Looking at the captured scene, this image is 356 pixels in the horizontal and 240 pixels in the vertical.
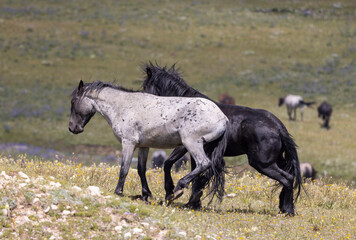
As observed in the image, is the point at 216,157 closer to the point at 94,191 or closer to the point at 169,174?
the point at 169,174

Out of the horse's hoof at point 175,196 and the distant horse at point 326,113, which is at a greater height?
the distant horse at point 326,113

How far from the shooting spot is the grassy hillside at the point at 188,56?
33188 mm

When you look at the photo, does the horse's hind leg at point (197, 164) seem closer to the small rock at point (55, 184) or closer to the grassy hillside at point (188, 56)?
the small rock at point (55, 184)

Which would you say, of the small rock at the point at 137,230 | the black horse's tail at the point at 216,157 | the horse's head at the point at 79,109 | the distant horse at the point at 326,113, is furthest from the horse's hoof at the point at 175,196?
the distant horse at the point at 326,113

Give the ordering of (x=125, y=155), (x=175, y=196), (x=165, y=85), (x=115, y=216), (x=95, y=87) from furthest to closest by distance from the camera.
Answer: (x=165, y=85)
(x=95, y=87)
(x=125, y=155)
(x=175, y=196)
(x=115, y=216)

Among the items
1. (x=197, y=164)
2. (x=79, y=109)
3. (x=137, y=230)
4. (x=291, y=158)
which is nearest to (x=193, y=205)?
(x=197, y=164)

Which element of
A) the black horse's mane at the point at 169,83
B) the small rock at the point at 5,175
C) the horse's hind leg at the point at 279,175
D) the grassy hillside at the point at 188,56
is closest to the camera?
the small rock at the point at 5,175

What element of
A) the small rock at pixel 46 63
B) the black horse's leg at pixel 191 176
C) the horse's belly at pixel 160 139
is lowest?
the black horse's leg at pixel 191 176

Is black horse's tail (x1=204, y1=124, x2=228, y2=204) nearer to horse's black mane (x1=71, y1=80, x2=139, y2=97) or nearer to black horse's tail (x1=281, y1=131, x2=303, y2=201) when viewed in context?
black horse's tail (x1=281, y1=131, x2=303, y2=201)

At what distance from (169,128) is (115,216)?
70.0 inches

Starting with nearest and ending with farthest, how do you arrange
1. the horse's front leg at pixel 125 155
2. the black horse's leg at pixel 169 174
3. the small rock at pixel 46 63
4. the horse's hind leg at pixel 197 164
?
the horse's hind leg at pixel 197 164, the horse's front leg at pixel 125 155, the black horse's leg at pixel 169 174, the small rock at pixel 46 63

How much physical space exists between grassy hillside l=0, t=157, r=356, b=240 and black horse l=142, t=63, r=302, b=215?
424 millimetres

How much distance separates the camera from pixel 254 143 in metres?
9.65

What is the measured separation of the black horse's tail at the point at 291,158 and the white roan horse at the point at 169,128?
55.6 inches
